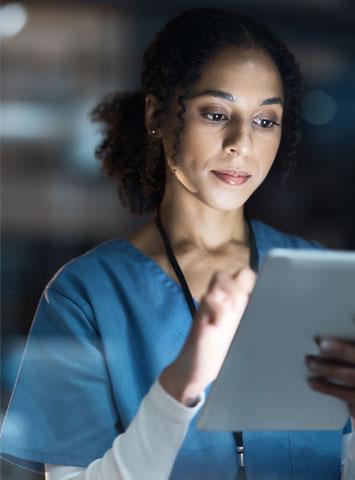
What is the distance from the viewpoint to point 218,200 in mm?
714

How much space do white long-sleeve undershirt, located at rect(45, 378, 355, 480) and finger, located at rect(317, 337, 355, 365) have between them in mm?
98

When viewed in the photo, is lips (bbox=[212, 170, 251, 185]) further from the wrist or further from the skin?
the wrist

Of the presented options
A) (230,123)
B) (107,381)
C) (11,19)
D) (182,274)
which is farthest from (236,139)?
(11,19)

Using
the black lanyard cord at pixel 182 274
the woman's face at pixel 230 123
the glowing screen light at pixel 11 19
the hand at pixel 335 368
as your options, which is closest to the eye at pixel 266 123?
the woman's face at pixel 230 123

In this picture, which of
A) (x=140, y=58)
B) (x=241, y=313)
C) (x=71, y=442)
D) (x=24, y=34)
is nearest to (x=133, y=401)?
(x=71, y=442)

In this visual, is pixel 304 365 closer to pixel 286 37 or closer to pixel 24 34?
pixel 286 37

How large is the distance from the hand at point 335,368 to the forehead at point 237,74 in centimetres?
23

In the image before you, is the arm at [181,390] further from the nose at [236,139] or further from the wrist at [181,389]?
the nose at [236,139]

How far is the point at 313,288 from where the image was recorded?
1.81 ft

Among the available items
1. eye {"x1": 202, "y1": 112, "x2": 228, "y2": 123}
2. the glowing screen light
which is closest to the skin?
eye {"x1": 202, "y1": 112, "x2": 228, "y2": 123}

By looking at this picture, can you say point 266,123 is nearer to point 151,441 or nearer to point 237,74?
point 237,74

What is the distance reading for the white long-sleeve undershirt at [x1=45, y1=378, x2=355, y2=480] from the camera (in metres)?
0.58

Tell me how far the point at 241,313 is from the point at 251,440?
19cm

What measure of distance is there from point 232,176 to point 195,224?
2.8 inches
